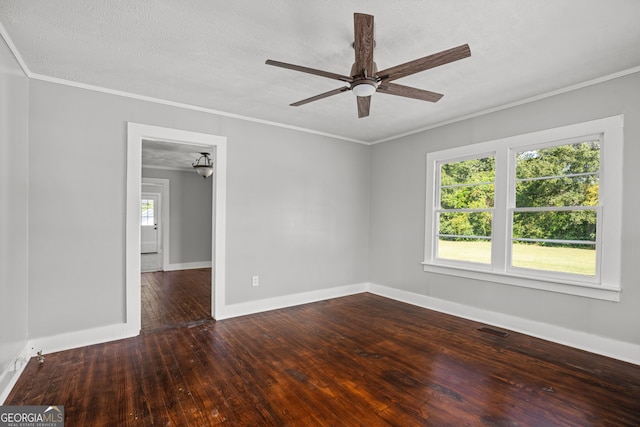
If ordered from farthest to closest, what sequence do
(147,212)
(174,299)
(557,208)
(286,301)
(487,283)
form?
(147,212), (174,299), (286,301), (487,283), (557,208)

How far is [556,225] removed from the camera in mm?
3393

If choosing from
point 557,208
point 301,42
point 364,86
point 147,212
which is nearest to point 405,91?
point 364,86

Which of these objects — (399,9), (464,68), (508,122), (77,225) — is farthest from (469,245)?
(77,225)

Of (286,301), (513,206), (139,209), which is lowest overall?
(286,301)

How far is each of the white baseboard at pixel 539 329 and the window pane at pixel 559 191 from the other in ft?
4.30

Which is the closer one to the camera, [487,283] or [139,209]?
[139,209]

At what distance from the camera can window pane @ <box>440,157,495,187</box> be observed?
3.98m

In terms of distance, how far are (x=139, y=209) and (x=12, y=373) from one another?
168 cm

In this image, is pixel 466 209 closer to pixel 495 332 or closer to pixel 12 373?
pixel 495 332

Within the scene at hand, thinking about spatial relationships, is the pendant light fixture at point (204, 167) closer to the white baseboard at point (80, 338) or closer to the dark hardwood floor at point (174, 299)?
the dark hardwood floor at point (174, 299)

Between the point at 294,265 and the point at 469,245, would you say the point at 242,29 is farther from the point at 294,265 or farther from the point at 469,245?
the point at 469,245

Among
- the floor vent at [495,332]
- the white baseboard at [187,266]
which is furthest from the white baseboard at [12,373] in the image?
the white baseboard at [187,266]

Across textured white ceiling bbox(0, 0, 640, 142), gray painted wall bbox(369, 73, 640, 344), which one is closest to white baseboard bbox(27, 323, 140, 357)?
textured white ceiling bbox(0, 0, 640, 142)

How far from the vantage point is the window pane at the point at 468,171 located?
3984 mm
